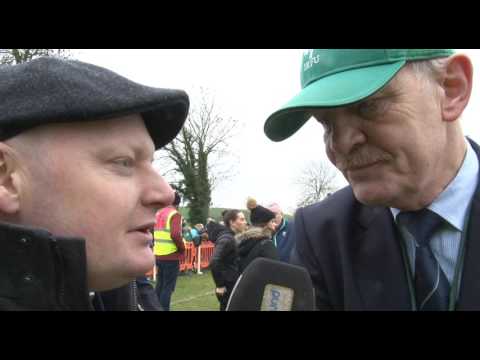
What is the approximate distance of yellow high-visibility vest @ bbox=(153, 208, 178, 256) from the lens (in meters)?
6.89

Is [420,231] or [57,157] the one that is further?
[420,231]

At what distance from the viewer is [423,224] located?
4.49 ft

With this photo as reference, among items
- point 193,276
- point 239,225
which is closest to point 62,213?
point 239,225

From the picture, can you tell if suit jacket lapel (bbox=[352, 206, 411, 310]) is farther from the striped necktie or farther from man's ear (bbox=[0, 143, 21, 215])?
man's ear (bbox=[0, 143, 21, 215])

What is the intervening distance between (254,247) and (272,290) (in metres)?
4.68

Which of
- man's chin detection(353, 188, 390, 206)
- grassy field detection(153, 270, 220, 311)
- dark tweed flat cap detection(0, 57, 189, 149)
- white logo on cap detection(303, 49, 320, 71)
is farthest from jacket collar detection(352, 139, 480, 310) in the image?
grassy field detection(153, 270, 220, 311)

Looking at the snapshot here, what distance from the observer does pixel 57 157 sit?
1091 mm

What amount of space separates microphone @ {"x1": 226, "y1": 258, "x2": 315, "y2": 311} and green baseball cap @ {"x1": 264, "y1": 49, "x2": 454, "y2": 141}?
559mm

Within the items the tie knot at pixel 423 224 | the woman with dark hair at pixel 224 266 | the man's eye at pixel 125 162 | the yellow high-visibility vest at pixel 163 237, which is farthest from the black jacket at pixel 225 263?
the man's eye at pixel 125 162

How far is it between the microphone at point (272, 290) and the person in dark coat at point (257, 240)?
174 inches

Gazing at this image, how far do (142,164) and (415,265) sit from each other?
0.89 meters

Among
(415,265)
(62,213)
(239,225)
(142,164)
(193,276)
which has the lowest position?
(193,276)

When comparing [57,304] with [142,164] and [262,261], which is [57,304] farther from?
[262,261]

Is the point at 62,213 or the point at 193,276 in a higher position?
the point at 62,213
